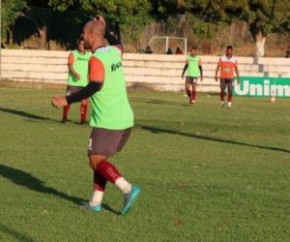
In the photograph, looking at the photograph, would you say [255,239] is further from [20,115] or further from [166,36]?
[166,36]

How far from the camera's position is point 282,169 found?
14.2 m

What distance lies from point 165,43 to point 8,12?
1314 centimetres

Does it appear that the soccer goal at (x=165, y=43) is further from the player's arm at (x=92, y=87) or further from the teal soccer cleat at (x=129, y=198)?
the player's arm at (x=92, y=87)

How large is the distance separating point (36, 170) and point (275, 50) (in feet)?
197

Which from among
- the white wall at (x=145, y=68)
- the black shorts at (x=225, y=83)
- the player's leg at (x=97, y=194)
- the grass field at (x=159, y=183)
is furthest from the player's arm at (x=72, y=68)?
the white wall at (x=145, y=68)

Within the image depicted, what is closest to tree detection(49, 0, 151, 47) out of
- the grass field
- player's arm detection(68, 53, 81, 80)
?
the grass field

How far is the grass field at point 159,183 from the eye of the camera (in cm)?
908

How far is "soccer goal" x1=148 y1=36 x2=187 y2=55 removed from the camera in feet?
202

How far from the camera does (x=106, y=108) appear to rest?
9773 millimetres

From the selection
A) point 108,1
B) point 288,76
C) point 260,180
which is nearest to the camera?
point 260,180

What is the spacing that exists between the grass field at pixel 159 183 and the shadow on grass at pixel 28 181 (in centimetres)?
1

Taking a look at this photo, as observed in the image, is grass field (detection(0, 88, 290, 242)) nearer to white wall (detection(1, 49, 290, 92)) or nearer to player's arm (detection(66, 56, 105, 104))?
player's arm (detection(66, 56, 105, 104))

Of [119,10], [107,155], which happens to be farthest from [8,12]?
[107,155]

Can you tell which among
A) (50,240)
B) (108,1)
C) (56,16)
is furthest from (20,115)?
(56,16)
